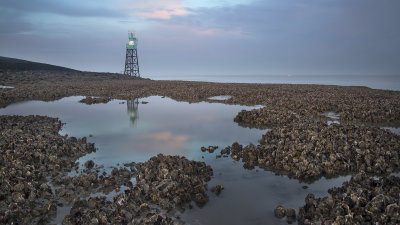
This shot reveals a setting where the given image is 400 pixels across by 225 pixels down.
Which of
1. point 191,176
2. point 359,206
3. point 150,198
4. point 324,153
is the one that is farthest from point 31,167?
point 324,153

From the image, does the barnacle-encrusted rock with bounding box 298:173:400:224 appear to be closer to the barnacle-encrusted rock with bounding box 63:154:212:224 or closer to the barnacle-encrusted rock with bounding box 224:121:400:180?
the barnacle-encrusted rock with bounding box 224:121:400:180

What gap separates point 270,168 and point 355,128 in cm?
492

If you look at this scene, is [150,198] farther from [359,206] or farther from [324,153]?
[324,153]

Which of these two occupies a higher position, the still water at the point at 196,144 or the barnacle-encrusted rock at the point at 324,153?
the barnacle-encrusted rock at the point at 324,153

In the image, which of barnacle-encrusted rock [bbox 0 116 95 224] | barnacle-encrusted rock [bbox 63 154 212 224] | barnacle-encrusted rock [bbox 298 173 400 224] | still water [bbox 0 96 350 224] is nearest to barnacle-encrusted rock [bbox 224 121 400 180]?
still water [bbox 0 96 350 224]

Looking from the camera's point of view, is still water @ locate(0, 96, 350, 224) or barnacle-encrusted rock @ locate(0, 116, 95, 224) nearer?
barnacle-encrusted rock @ locate(0, 116, 95, 224)

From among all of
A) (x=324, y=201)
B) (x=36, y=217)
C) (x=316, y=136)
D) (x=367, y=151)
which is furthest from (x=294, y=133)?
(x=36, y=217)

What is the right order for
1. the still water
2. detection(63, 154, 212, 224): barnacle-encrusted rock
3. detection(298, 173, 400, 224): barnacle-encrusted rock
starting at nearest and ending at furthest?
detection(298, 173, 400, 224): barnacle-encrusted rock → detection(63, 154, 212, 224): barnacle-encrusted rock → the still water

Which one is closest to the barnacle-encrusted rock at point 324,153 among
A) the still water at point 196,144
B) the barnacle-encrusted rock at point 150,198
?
the still water at point 196,144

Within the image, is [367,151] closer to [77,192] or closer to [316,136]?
[316,136]

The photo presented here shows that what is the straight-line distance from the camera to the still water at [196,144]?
5543 mm

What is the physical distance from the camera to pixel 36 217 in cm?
497

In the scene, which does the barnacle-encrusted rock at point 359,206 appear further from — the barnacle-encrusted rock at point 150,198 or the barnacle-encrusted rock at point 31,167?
the barnacle-encrusted rock at point 31,167

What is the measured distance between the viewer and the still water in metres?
5.54
